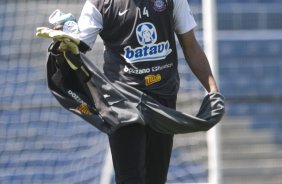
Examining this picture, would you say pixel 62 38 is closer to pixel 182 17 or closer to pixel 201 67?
pixel 182 17

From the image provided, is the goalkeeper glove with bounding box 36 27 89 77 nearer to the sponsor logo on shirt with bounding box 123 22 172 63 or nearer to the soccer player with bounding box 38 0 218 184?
the soccer player with bounding box 38 0 218 184

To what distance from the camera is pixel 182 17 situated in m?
3.37

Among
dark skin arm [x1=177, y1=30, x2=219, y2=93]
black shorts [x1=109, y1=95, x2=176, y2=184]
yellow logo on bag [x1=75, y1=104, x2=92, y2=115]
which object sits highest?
dark skin arm [x1=177, y1=30, x2=219, y2=93]

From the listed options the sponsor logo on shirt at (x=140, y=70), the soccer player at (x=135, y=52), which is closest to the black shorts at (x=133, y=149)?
Answer: the soccer player at (x=135, y=52)

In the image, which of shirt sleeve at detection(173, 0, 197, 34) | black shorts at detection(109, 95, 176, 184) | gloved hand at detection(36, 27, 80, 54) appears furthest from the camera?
shirt sleeve at detection(173, 0, 197, 34)

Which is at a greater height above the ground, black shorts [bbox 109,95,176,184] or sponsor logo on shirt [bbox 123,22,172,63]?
sponsor logo on shirt [bbox 123,22,172,63]

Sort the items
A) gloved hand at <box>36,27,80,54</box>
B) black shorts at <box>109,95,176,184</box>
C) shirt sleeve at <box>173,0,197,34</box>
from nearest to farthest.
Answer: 1. gloved hand at <box>36,27,80,54</box>
2. black shorts at <box>109,95,176,184</box>
3. shirt sleeve at <box>173,0,197,34</box>

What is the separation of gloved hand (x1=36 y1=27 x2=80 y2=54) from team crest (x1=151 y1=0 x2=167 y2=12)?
35 cm

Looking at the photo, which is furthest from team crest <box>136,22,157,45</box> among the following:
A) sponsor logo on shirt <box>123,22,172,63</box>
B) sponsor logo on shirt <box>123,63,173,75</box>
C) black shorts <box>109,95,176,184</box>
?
black shorts <box>109,95,176,184</box>

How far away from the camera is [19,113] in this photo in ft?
15.9

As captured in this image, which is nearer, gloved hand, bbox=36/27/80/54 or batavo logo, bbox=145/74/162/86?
gloved hand, bbox=36/27/80/54

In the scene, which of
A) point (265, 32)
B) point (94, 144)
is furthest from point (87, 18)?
point (265, 32)

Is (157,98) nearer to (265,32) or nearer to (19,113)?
(19,113)

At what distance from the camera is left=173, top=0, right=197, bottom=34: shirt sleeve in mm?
3342
